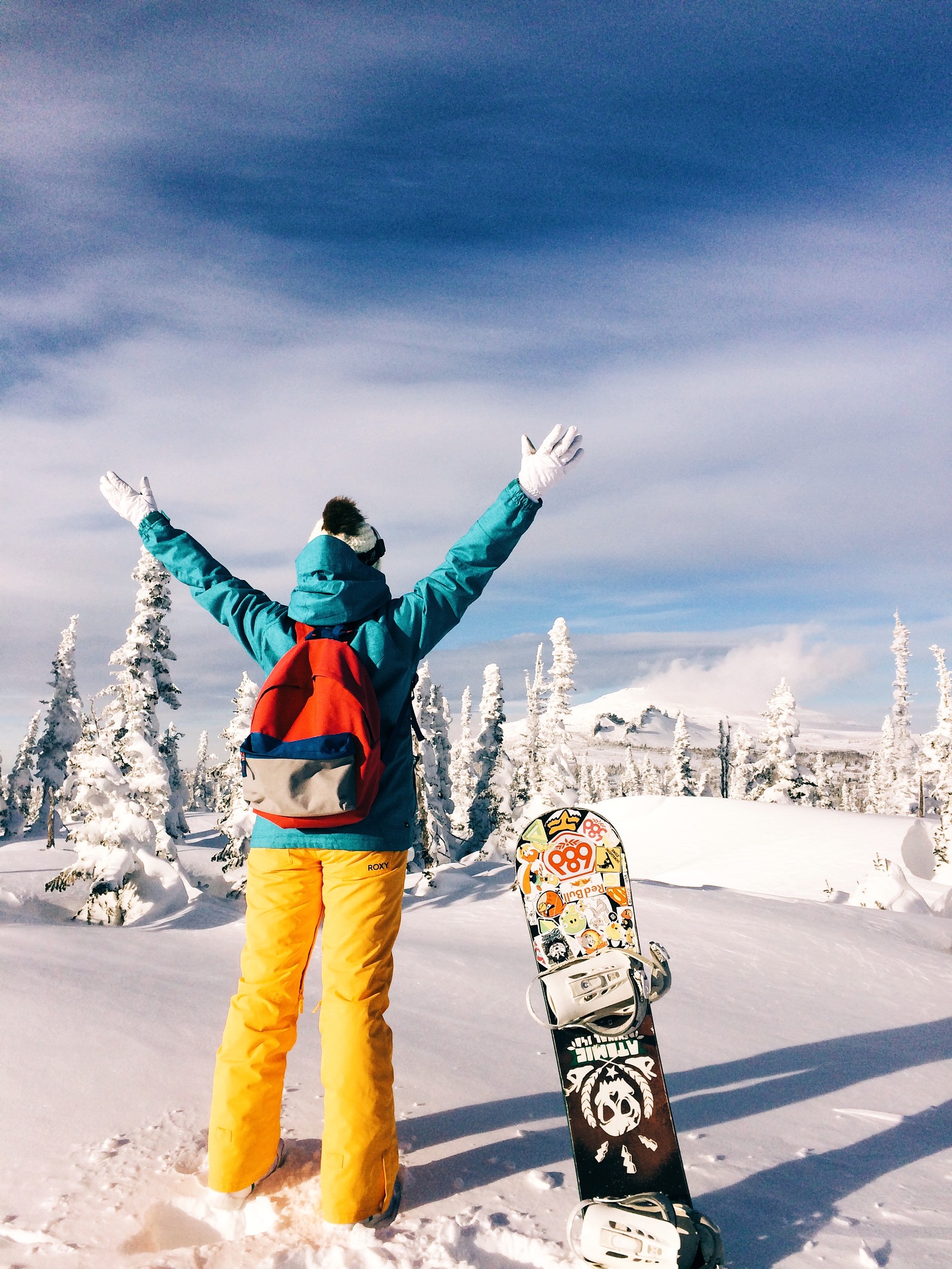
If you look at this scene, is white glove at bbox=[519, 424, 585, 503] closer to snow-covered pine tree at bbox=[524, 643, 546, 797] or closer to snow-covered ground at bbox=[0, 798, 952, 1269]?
snow-covered ground at bbox=[0, 798, 952, 1269]

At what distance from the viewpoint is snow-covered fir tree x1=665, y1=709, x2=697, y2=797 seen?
5506 centimetres

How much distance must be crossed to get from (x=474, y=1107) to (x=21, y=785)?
57.8 m

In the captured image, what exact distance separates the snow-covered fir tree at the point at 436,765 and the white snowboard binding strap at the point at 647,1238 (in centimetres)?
2900

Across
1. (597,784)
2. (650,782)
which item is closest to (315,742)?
(597,784)

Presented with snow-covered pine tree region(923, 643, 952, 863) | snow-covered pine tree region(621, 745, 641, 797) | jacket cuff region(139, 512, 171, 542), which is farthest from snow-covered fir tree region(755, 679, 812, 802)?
snow-covered pine tree region(621, 745, 641, 797)

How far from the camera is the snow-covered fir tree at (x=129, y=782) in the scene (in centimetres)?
1812

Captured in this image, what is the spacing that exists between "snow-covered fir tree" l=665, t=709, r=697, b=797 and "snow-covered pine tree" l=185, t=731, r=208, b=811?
5386cm

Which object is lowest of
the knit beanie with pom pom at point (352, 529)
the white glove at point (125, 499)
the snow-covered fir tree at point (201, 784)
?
the snow-covered fir tree at point (201, 784)

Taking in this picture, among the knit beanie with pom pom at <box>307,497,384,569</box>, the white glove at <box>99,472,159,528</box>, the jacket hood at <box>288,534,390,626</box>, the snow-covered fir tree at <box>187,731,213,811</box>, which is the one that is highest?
the white glove at <box>99,472,159,528</box>

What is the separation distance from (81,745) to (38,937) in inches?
551

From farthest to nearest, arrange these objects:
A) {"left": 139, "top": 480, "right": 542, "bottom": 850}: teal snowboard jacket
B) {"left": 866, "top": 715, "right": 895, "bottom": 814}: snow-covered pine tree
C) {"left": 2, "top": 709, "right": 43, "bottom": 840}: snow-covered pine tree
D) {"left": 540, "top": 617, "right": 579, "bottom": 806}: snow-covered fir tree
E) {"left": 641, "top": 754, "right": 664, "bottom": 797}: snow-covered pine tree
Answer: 1. {"left": 641, "top": 754, "right": 664, "bottom": 797}: snow-covered pine tree
2. {"left": 866, "top": 715, "right": 895, "bottom": 814}: snow-covered pine tree
3. {"left": 2, "top": 709, "right": 43, "bottom": 840}: snow-covered pine tree
4. {"left": 540, "top": 617, "right": 579, "bottom": 806}: snow-covered fir tree
5. {"left": 139, "top": 480, "right": 542, "bottom": 850}: teal snowboard jacket

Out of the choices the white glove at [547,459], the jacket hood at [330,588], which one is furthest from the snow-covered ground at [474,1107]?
the white glove at [547,459]

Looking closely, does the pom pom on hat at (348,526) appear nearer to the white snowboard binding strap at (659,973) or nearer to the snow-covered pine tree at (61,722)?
the white snowboard binding strap at (659,973)

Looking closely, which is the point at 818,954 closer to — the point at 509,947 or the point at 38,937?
the point at 509,947
